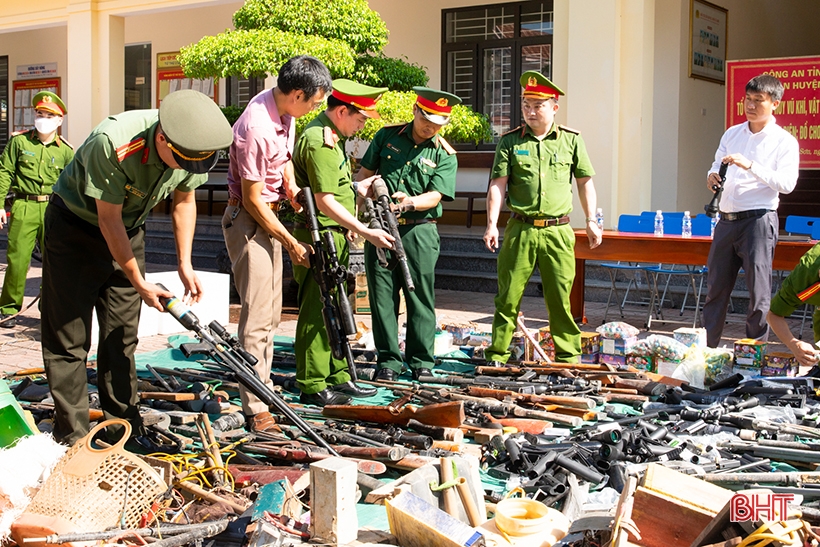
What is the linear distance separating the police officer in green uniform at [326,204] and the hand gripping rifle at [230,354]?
49.9 inches

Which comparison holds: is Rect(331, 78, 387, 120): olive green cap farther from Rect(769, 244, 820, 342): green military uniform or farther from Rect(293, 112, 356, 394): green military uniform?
Rect(769, 244, 820, 342): green military uniform

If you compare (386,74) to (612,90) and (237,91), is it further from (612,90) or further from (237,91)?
(237,91)

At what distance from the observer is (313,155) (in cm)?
548

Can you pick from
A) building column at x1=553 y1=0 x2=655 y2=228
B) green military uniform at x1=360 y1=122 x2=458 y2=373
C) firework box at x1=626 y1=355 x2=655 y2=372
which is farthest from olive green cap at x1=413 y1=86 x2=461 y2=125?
building column at x1=553 y1=0 x2=655 y2=228

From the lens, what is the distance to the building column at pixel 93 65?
15.4 meters

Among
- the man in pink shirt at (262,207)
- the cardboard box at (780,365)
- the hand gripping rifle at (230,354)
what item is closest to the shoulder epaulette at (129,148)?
the hand gripping rifle at (230,354)

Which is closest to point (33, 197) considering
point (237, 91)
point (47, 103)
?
point (47, 103)

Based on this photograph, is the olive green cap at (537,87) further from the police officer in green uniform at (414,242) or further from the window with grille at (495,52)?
the window with grille at (495,52)

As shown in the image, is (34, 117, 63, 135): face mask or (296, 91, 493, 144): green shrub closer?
(34, 117, 63, 135): face mask

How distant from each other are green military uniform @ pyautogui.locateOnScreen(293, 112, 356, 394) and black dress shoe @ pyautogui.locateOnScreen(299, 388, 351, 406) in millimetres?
34

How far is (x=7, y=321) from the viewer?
8.73 meters

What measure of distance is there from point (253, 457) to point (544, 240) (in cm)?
294

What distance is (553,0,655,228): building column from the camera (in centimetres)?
1036

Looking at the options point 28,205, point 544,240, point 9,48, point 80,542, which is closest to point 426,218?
→ point 544,240
